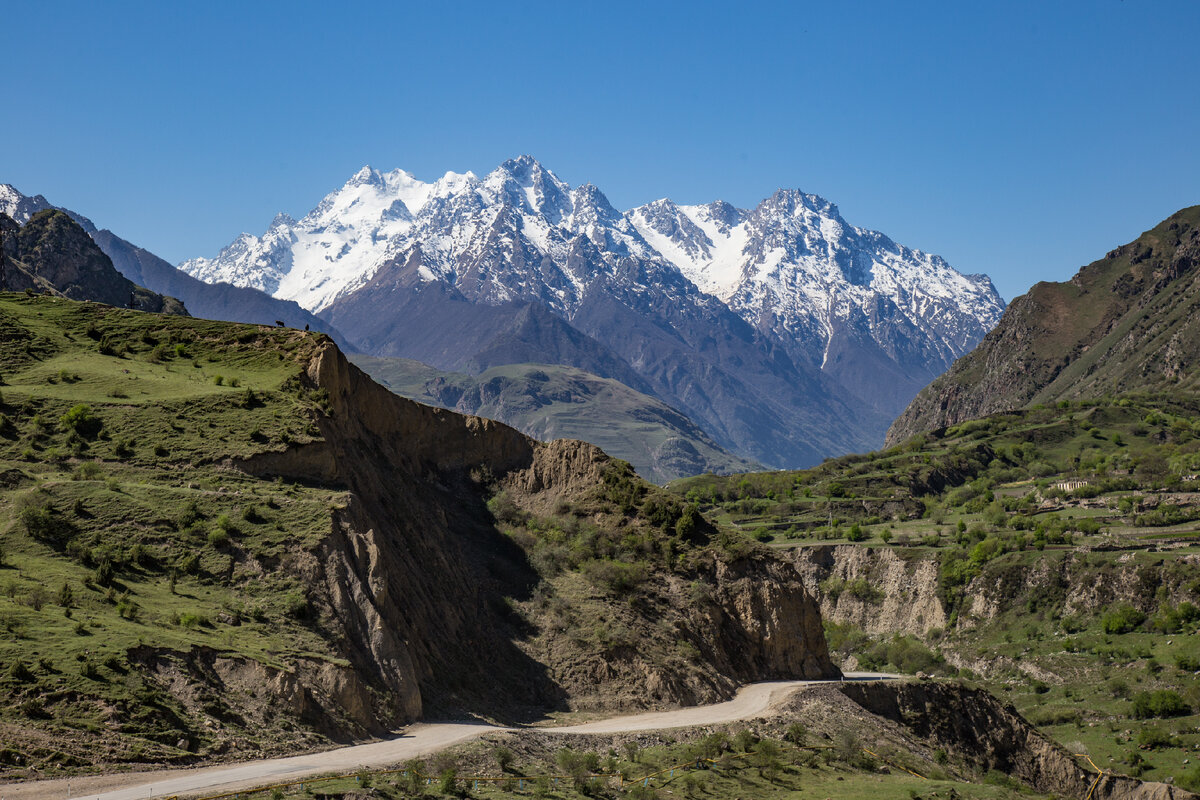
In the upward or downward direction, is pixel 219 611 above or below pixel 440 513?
below

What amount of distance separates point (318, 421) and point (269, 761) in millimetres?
23098

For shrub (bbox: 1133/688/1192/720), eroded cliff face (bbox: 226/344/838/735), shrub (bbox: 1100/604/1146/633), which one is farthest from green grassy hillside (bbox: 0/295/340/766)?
shrub (bbox: 1100/604/1146/633)

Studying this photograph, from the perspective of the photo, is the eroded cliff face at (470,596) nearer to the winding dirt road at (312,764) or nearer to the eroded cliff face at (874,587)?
the winding dirt road at (312,764)

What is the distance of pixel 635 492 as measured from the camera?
79562 mm

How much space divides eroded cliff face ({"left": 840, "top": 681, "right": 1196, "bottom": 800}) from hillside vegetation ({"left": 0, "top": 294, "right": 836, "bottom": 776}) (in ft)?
20.6

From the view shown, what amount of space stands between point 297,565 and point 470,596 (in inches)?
598

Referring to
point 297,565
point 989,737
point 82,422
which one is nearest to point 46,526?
point 297,565

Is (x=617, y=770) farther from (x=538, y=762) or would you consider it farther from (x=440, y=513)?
(x=440, y=513)

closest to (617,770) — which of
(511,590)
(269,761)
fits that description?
(269,761)

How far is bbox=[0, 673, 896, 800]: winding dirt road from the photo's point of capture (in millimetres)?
35969

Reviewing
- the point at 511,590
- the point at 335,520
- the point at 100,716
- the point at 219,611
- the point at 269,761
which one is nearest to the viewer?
the point at 100,716

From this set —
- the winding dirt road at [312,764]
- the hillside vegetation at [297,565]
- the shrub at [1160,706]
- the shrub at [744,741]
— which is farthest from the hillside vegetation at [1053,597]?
the winding dirt road at [312,764]

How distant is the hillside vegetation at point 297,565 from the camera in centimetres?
4269

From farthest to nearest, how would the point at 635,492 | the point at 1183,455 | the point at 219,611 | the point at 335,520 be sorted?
the point at 1183,455, the point at 635,492, the point at 335,520, the point at 219,611
